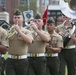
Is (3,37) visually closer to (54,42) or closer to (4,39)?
(4,39)

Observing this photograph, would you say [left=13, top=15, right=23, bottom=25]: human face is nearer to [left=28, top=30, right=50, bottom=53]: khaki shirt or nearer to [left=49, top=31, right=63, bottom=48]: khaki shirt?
[left=28, top=30, right=50, bottom=53]: khaki shirt

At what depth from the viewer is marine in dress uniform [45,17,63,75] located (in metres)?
7.93

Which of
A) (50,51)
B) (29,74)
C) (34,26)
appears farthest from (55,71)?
(34,26)

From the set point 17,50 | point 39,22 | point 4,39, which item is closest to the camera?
point 4,39

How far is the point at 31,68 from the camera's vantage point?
742 centimetres

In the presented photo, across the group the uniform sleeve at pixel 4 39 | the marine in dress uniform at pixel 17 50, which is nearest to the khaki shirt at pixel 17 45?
the marine in dress uniform at pixel 17 50

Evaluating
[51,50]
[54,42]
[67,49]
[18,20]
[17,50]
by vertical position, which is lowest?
[67,49]

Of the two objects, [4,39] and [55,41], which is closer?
[4,39]

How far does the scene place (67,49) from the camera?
8.77m

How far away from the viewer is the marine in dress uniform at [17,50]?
22.4 feet

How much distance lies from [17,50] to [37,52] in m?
0.69

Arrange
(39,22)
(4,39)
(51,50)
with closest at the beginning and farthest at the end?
(4,39)
(39,22)
(51,50)

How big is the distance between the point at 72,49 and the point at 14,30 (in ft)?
7.72

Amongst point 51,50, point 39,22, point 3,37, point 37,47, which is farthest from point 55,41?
point 3,37
